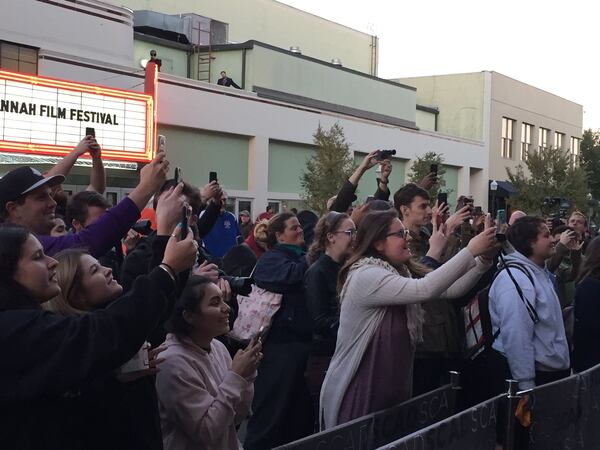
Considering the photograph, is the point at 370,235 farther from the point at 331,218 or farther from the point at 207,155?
the point at 207,155

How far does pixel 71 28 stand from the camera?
19391 millimetres

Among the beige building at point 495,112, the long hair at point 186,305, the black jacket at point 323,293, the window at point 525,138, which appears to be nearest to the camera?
the long hair at point 186,305

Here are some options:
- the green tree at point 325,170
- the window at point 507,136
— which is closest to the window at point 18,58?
the green tree at point 325,170

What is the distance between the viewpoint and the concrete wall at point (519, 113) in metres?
39.7

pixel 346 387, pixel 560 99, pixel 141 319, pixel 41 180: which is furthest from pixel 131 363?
pixel 560 99

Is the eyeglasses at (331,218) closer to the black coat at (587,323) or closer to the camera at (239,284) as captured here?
the camera at (239,284)

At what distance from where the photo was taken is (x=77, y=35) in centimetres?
1958

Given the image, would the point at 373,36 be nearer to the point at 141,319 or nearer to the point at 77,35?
the point at 77,35

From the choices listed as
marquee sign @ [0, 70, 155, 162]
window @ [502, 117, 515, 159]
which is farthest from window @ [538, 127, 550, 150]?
marquee sign @ [0, 70, 155, 162]

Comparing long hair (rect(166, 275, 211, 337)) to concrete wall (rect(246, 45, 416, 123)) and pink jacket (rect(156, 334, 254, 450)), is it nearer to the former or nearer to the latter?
pink jacket (rect(156, 334, 254, 450))

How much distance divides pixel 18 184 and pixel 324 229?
2410 mm

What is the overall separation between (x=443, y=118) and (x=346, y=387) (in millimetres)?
37487

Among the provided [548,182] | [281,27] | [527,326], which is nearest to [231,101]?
[281,27]

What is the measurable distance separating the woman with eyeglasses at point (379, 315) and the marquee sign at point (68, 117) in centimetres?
1371
